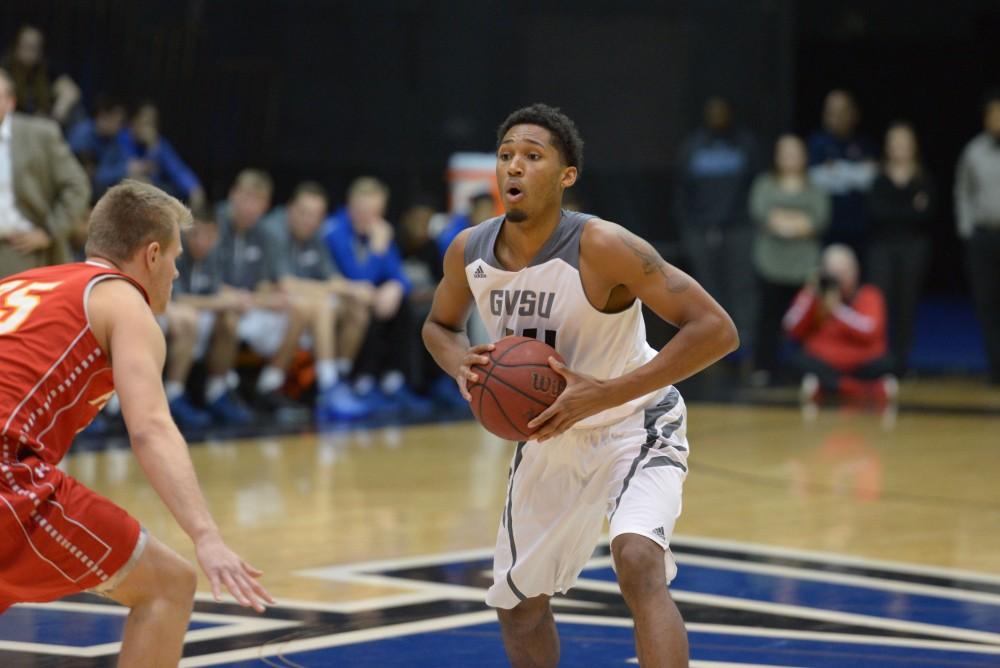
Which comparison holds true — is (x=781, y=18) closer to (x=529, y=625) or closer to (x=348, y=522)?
(x=348, y=522)

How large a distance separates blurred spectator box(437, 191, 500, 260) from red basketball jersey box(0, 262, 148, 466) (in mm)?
8389

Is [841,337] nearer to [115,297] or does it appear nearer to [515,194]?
[515,194]

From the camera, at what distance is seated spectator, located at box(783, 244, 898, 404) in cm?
1324

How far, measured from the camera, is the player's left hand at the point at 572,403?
4.25m

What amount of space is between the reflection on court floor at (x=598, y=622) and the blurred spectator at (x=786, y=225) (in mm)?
7123

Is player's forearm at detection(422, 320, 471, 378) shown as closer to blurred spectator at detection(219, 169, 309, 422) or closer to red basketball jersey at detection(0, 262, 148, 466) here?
red basketball jersey at detection(0, 262, 148, 466)

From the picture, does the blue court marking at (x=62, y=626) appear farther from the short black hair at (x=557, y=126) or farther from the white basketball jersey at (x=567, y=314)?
the short black hair at (x=557, y=126)

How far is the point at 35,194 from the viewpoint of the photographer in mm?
8383

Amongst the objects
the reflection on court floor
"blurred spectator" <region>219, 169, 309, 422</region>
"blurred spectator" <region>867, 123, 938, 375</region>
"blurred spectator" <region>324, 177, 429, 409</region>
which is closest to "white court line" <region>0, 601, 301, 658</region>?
the reflection on court floor

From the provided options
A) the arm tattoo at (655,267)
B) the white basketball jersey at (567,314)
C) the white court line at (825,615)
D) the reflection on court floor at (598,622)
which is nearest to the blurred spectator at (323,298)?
the reflection on court floor at (598,622)

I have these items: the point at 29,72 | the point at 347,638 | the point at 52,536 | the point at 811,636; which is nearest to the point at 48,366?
the point at 52,536

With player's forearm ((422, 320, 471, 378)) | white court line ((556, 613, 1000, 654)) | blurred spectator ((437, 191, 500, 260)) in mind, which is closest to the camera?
player's forearm ((422, 320, 471, 378))

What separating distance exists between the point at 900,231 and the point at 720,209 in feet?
5.27

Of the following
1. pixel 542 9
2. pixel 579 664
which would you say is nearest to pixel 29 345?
pixel 579 664
